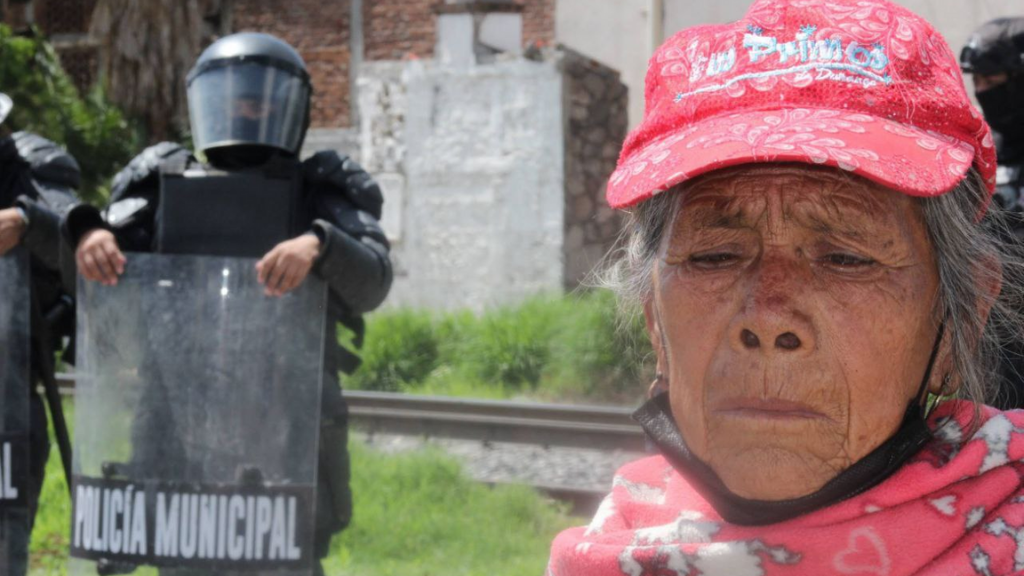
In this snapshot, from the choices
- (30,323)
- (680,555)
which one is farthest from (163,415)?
(680,555)

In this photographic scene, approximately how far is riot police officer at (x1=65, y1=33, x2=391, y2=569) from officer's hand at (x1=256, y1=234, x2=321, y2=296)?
0.02m

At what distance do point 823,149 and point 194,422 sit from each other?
2.63m

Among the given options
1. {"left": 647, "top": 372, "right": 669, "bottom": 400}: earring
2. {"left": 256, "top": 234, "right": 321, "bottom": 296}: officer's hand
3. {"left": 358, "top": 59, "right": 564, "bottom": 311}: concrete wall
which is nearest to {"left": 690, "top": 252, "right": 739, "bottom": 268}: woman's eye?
{"left": 647, "top": 372, "right": 669, "bottom": 400}: earring

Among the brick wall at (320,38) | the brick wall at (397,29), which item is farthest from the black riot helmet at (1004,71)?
the brick wall at (320,38)

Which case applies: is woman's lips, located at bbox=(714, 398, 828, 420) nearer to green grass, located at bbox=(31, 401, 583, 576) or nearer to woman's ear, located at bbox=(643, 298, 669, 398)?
woman's ear, located at bbox=(643, 298, 669, 398)

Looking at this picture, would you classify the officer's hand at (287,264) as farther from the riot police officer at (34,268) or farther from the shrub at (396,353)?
the shrub at (396,353)

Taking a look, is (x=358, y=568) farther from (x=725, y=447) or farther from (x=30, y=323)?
(x=725, y=447)

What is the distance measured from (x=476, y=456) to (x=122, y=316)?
15.9 ft

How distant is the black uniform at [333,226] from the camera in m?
3.99

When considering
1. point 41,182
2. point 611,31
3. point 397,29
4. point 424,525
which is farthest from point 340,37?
point 41,182

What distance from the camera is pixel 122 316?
3.83 m

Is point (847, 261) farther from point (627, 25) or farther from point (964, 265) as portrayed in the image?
point (627, 25)

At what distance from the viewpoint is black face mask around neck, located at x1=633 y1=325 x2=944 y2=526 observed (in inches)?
63.3

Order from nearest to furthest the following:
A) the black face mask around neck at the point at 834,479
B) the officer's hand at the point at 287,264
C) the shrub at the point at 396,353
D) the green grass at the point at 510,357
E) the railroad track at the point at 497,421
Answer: the black face mask around neck at the point at 834,479
the officer's hand at the point at 287,264
the railroad track at the point at 497,421
the green grass at the point at 510,357
the shrub at the point at 396,353
